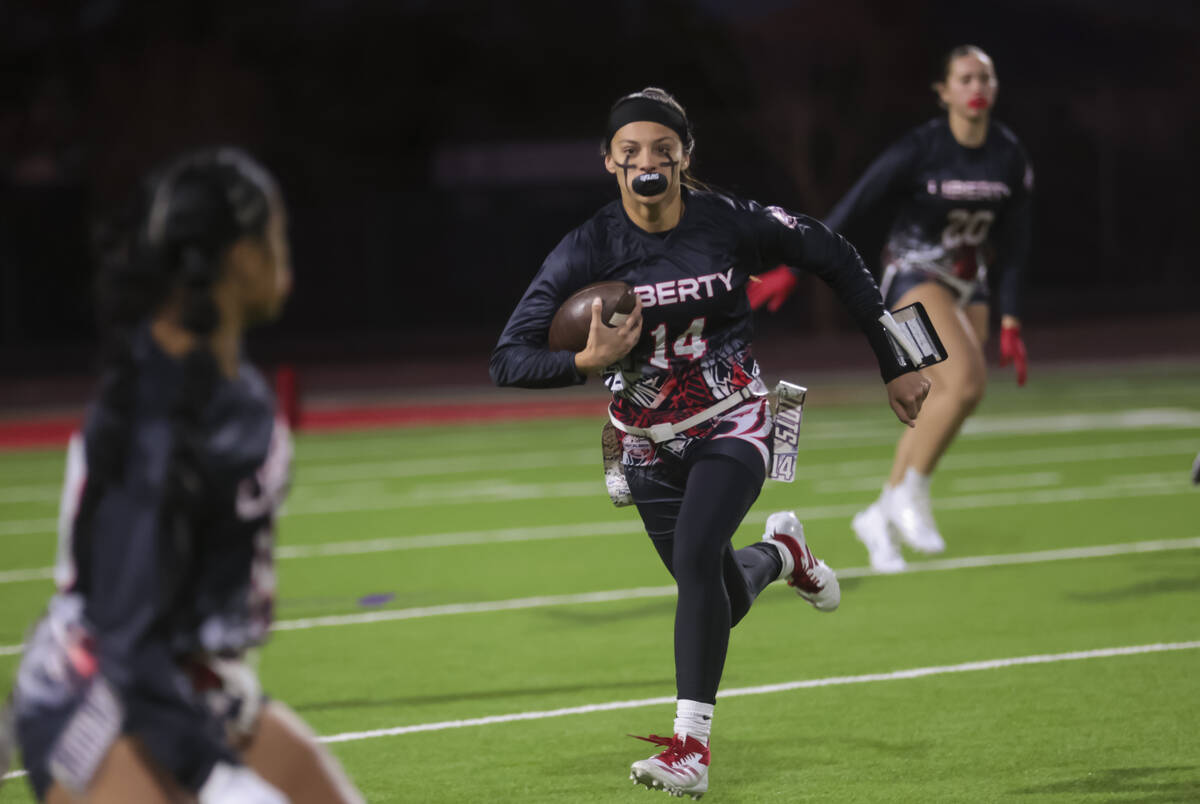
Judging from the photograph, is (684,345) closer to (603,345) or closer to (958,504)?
(603,345)

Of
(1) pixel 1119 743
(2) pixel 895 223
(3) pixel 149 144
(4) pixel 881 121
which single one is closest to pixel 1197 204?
(4) pixel 881 121

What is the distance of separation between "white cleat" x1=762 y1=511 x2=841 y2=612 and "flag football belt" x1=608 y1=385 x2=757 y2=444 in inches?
36.7

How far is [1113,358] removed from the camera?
2767 centimetres

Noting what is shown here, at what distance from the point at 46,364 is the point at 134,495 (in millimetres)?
32197

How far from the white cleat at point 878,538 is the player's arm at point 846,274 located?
145 inches

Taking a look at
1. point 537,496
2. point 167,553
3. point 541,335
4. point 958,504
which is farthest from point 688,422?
point 537,496

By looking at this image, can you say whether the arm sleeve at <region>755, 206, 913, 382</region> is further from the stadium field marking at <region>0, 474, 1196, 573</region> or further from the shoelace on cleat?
the stadium field marking at <region>0, 474, 1196, 573</region>

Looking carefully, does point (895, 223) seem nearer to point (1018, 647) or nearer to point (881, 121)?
point (1018, 647)

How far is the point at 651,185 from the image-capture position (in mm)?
5645

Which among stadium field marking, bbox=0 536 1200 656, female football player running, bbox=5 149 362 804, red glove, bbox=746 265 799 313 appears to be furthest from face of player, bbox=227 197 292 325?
stadium field marking, bbox=0 536 1200 656

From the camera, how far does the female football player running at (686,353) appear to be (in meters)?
5.61

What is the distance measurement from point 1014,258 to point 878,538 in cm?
168

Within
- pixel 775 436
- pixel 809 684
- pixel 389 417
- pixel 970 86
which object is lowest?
pixel 389 417

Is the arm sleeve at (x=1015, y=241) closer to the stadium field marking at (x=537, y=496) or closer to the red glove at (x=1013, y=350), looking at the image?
the red glove at (x=1013, y=350)
